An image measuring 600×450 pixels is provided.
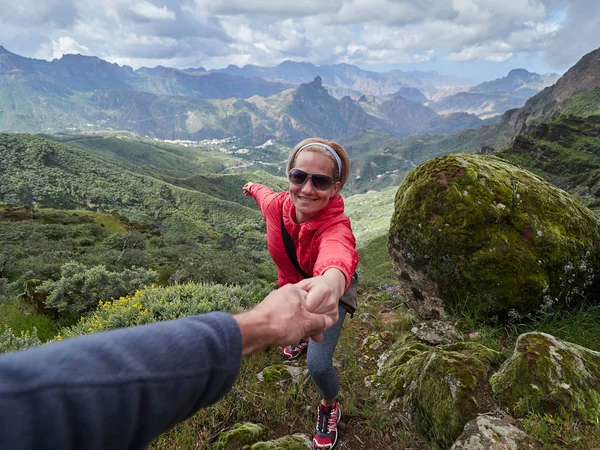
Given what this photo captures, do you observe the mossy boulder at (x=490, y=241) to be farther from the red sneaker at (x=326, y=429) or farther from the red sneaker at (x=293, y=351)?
the red sneaker at (x=326, y=429)

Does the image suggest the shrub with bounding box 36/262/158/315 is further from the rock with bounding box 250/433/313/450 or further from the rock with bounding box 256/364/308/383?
the rock with bounding box 250/433/313/450

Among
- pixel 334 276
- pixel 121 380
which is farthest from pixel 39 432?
pixel 334 276

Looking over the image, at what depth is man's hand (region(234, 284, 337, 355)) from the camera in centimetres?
156

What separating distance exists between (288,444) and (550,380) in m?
2.99

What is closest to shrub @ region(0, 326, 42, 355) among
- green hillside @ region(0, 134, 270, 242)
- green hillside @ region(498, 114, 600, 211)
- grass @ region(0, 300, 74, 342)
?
grass @ region(0, 300, 74, 342)

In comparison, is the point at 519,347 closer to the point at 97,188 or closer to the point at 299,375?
the point at 299,375

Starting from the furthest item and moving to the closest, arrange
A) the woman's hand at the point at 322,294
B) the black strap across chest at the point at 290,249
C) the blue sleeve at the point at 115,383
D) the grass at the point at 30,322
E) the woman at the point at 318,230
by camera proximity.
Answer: the grass at the point at 30,322 → the black strap across chest at the point at 290,249 → the woman at the point at 318,230 → the woman's hand at the point at 322,294 → the blue sleeve at the point at 115,383

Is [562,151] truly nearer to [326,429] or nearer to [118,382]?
[326,429]

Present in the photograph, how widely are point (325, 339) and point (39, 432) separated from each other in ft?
10.3

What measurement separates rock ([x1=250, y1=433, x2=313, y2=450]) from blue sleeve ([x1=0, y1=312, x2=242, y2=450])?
2978 mm

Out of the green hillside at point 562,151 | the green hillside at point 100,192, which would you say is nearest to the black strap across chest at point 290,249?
the green hillside at point 562,151

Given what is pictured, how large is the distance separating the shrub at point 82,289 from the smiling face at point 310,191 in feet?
25.4

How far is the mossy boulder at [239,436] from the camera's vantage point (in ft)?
12.5

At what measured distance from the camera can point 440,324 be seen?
6281 millimetres
